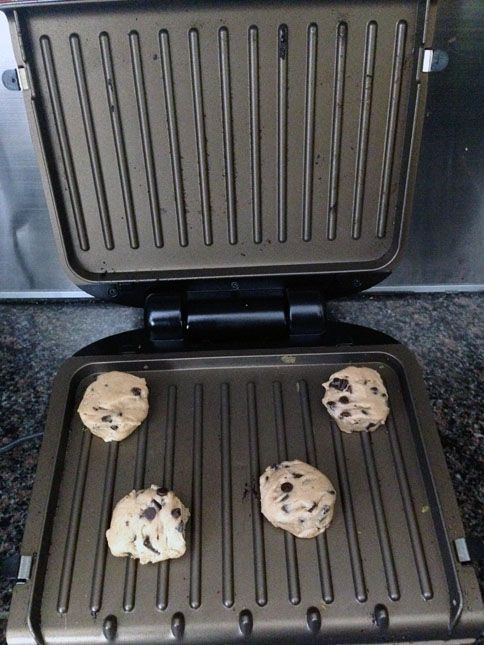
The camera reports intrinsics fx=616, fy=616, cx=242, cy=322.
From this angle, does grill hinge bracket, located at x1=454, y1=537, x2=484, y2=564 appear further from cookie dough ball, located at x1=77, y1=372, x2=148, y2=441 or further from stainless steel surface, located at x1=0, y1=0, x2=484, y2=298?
stainless steel surface, located at x1=0, y1=0, x2=484, y2=298

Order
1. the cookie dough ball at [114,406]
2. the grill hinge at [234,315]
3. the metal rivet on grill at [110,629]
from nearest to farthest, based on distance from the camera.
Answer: the metal rivet on grill at [110,629] < the cookie dough ball at [114,406] < the grill hinge at [234,315]

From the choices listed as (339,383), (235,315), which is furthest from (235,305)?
(339,383)

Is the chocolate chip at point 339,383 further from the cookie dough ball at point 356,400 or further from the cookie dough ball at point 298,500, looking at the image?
the cookie dough ball at point 298,500

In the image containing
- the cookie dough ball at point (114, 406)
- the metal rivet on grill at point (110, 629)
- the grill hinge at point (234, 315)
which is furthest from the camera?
the grill hinge at point (234, 315)

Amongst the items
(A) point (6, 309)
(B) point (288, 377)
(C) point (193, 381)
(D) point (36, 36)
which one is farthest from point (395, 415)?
(A) point (6, 309)

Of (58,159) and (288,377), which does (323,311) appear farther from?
(58,159)

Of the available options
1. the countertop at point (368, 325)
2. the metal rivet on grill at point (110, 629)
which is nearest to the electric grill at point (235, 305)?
the metal rivet on grill at point (110, 629)
